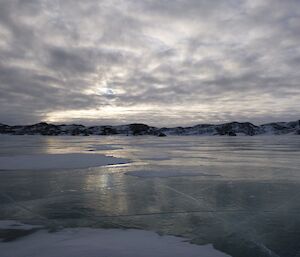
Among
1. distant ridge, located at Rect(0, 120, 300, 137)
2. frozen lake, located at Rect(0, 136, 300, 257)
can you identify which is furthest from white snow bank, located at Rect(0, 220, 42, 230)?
distant ridge, located at Rect(0, 120, 300, 137)

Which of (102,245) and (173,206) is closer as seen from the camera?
(102,245)

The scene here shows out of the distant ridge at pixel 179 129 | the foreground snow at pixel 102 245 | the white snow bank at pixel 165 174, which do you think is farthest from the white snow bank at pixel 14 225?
the distant ridge at pixel 179 129

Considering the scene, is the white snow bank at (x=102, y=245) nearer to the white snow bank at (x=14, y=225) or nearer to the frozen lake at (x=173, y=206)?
the frozen lake at (x=173, y=206)

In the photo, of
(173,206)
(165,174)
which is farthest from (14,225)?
(165,174)

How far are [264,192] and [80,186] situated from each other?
423 cm

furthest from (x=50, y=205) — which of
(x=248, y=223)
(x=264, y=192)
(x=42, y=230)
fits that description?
(x=264, y=192)

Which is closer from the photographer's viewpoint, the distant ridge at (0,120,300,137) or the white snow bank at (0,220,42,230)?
the white snow bank at (0,220,42,230)

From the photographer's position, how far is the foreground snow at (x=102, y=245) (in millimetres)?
3590

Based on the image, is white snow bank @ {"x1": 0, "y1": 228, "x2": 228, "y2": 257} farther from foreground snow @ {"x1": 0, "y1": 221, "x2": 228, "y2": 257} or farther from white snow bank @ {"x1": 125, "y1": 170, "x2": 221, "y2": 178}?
white snow bank @ {"x1": 125, "y1": 170, "x2": 221, "y2": 178}

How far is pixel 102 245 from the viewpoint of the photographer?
3852 millimetres

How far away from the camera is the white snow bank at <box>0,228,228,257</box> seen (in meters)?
3.59

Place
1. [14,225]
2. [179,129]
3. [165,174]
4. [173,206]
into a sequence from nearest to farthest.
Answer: [14,225], [173,206], [165,174], [179,129]

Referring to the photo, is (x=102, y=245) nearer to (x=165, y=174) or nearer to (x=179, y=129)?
(x=165, y=174)

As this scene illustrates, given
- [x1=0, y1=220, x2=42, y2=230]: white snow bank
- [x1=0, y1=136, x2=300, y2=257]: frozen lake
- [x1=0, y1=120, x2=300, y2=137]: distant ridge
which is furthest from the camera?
[x1=0, y1=120, x2=300, y2=137]: distant ridge
